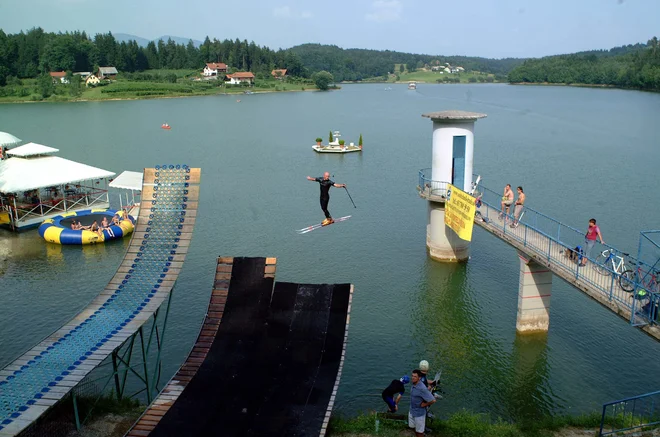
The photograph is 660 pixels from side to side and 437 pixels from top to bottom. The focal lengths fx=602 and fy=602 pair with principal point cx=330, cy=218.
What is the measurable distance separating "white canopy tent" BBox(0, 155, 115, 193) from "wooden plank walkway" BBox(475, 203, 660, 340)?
2676 centimetres

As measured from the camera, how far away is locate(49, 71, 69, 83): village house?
529 feet

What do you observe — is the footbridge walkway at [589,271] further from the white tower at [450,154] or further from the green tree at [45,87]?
the green tree at [45,87]

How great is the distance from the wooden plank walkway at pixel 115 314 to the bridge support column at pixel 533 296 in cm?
1262

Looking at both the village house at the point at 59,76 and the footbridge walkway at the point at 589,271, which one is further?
the village house at the point at 59,76

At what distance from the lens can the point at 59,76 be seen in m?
170

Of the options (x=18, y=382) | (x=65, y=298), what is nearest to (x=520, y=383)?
(x=18, y=382)

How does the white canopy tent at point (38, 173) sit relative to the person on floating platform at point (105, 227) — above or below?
above

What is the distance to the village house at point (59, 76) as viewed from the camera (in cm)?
16116

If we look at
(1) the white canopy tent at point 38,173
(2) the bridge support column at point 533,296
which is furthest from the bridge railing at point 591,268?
(1) the white canopy tent at point 38,173

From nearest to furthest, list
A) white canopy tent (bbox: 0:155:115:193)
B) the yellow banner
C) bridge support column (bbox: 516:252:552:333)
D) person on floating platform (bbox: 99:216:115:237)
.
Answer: bridge support column (bbox: 516:252:552:333) < the yellow banner < person on floating platform (bbox: 99:216:115:237) < white canopy tent (bbox: 0:155:115:193)

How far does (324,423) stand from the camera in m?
13.1

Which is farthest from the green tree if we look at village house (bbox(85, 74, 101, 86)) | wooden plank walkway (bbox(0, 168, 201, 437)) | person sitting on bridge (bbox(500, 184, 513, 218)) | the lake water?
person sitting on bridge (bbox(500, 184, 513, 218))

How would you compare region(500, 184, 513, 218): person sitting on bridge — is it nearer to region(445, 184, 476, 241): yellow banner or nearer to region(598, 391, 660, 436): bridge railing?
region(445, 184, 476, 241): yellow banner

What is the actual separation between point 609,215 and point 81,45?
593 feet
